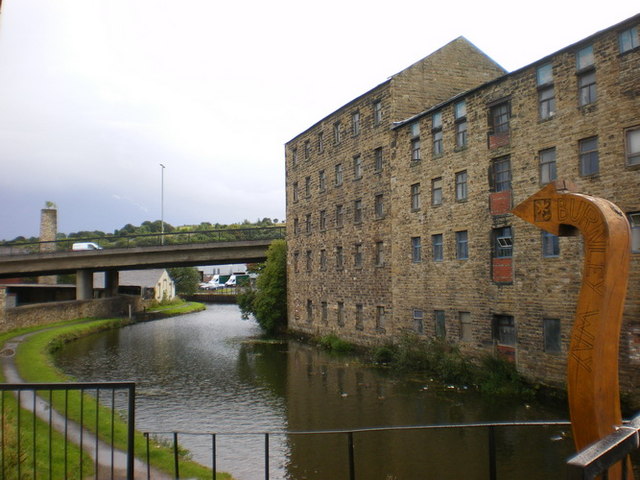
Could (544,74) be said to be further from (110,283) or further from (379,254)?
(110,283)

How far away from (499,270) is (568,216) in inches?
544

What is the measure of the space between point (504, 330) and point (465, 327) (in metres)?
2.07

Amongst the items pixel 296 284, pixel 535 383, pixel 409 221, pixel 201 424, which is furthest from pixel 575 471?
pixel 296 284

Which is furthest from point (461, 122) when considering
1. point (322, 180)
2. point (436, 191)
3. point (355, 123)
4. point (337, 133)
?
point (322, 180)

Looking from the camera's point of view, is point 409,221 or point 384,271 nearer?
point 409,221

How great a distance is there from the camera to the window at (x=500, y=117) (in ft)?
65.9

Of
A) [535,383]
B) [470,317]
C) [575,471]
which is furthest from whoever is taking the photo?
[470,317]

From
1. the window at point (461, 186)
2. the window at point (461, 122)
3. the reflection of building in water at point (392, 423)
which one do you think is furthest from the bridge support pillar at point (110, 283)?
the window at point (461, 122)

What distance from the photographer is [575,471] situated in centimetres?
265

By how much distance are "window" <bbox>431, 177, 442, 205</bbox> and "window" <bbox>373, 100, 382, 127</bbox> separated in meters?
6.02

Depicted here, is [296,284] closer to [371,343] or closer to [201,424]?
[371,343]

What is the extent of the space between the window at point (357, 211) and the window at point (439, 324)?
8.52 meters

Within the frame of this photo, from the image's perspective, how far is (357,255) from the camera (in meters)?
30.5

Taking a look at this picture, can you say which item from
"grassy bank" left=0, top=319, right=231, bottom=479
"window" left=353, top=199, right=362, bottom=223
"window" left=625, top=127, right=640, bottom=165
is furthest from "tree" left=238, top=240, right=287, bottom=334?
"window" left=625, top=127, right=640, bottom=165
